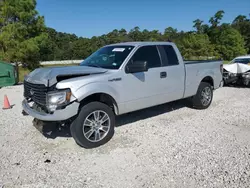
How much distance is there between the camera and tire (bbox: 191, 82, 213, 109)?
20.1 ft

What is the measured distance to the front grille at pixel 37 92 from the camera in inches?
143

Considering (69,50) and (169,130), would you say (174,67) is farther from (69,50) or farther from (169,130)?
(69,50)

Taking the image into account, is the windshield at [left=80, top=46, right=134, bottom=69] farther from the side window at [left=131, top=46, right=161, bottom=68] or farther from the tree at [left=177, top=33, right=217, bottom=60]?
the tree at [left=177, top=33, right=217, bottom=60]

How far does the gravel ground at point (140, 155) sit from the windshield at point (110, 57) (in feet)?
4.96

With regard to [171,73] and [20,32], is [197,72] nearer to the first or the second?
[171,73]

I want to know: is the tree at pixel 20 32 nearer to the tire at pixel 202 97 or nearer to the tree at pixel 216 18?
the tire at pixel 202 97

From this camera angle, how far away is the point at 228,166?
3.26 m

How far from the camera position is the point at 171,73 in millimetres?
5172

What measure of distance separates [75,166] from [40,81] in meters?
1.55

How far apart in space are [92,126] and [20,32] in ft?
70.7

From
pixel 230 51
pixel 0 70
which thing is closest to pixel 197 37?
pixel 230 51

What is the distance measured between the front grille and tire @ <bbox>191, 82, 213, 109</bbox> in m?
4.24

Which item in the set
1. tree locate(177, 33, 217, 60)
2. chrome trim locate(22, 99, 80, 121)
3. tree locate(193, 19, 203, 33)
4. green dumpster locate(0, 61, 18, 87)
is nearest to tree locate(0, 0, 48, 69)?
green dumpster locate(0, 61, 18, 87)

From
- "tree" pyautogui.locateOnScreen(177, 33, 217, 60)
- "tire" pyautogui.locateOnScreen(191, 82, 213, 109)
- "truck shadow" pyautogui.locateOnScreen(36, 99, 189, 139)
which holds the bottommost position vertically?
"truck shadow" pyautogui.locateOnScreen(36, 99, 189, 139)
